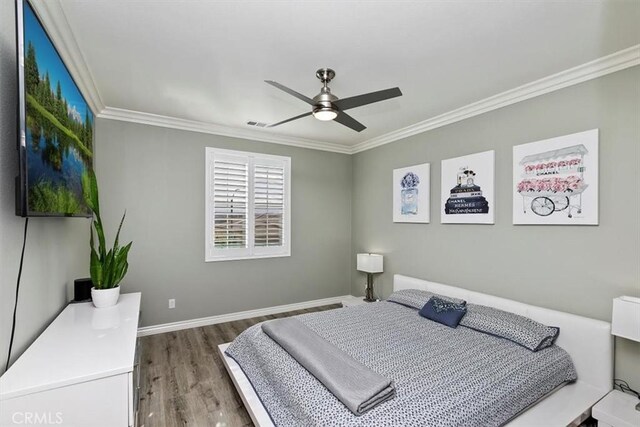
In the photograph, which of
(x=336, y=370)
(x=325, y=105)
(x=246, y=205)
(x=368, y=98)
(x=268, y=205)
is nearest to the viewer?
(x=336, y=370)

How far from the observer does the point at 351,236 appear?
5117 mm

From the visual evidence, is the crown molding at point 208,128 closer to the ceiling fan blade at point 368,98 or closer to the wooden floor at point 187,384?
the ceiling fan blade at point 368,98

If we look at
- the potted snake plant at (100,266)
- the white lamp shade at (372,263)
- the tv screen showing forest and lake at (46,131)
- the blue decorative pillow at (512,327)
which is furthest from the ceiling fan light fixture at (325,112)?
the white lamp shade at (372,263)

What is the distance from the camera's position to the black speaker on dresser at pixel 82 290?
2459 millimetres

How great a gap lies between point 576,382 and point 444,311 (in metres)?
1.01

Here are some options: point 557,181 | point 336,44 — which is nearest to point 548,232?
point 557,181

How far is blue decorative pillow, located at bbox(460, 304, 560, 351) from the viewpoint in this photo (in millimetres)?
2287

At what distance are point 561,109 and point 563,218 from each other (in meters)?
0.93

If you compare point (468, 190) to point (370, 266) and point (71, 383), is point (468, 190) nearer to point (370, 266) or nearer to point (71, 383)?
point (370, 266)

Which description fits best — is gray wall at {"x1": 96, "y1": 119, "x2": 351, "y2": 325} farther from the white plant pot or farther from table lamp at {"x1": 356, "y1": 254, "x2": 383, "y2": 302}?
the white plant pot

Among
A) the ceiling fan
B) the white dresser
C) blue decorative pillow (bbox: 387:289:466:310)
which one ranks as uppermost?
the ceiling fan

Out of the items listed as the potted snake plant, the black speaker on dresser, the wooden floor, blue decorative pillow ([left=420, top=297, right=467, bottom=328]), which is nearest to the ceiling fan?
the potted snake plant

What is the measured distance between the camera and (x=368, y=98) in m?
2.13

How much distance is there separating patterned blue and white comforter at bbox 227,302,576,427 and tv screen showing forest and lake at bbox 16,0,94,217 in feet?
5.38
